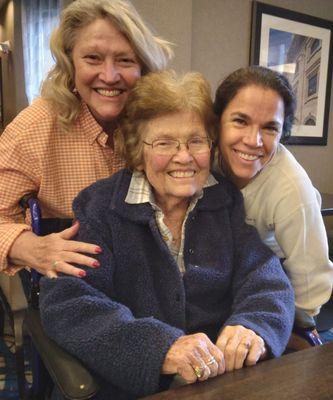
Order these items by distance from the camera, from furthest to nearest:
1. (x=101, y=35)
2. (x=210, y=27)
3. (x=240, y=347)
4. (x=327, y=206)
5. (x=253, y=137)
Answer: (x=210, y=27)
(x=327, y=206)
(x=101, y=35)
(x=253, y=137)
(x=240, y=347)

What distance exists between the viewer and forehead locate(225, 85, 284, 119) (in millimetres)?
1163

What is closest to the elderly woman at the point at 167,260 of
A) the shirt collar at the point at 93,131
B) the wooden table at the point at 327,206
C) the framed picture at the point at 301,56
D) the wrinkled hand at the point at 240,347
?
the wrinkled hand at the point at 240,347

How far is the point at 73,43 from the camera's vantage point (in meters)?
1.38

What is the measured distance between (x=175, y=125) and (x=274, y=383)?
682 millimetres

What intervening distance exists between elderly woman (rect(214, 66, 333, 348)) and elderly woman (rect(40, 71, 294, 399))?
0.23 feet

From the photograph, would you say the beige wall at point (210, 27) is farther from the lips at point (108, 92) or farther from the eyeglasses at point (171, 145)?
the eyeglasses at point (171, 145)

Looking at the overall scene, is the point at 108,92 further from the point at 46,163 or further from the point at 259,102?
the point at 259,102

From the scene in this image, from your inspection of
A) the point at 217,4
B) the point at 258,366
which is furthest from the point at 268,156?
the point at 217,4

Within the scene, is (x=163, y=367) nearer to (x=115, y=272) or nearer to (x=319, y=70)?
(x=115, y=272)

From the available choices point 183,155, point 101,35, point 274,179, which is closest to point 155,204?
point 183,155

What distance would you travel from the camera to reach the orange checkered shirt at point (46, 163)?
4.29 ft

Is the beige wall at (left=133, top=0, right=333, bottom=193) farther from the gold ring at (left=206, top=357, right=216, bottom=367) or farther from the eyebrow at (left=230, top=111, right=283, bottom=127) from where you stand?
the gold ring at (left=206, top=357, right=216, bottom=367)

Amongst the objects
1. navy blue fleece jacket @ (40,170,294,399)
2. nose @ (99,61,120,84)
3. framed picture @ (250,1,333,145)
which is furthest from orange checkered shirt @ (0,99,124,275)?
framed picture @ (250,1,333,145)

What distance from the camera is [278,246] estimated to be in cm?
135
